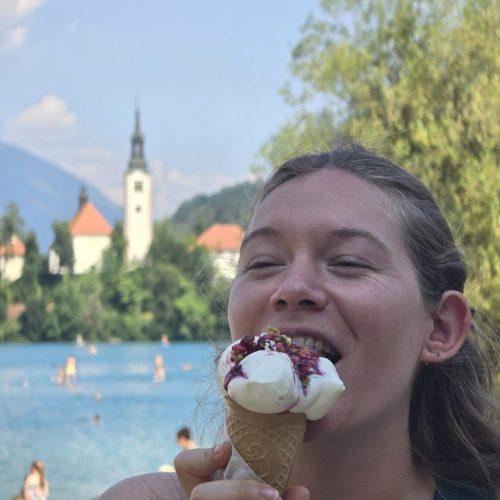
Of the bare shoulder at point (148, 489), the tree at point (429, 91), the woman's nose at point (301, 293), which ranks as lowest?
the bare shoulder at point (148, 489)

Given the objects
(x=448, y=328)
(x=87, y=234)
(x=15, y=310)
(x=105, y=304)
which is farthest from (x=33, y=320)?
(x=448, y=328)

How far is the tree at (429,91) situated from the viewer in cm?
1330

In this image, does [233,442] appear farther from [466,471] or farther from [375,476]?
[466,471]

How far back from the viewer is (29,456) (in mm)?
37469

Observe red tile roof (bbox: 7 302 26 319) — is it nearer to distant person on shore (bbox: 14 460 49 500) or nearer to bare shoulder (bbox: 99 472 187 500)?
distant person on shore (bbox: 14 460 49 500)

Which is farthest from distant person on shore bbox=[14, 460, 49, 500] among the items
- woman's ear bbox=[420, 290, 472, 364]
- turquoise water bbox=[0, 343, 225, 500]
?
woman's ear bbox=[420, 290, 472, 364]

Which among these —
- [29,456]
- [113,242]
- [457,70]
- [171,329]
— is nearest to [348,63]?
[457,70]

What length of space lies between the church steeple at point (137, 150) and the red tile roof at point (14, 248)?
22.5m

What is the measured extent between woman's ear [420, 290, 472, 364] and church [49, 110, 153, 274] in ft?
326

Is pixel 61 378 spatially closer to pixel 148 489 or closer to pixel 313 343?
pixel 148 489

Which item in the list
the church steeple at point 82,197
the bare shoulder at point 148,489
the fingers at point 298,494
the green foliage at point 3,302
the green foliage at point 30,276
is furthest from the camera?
the church steeple at point 82,197

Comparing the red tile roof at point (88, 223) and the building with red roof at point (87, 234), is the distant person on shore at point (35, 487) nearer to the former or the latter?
the building with red roof at point (87, 234)

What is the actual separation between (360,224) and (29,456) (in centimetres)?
3703

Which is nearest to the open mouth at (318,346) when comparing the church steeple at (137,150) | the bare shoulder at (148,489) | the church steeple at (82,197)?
the bare shoulder at (148,489)
